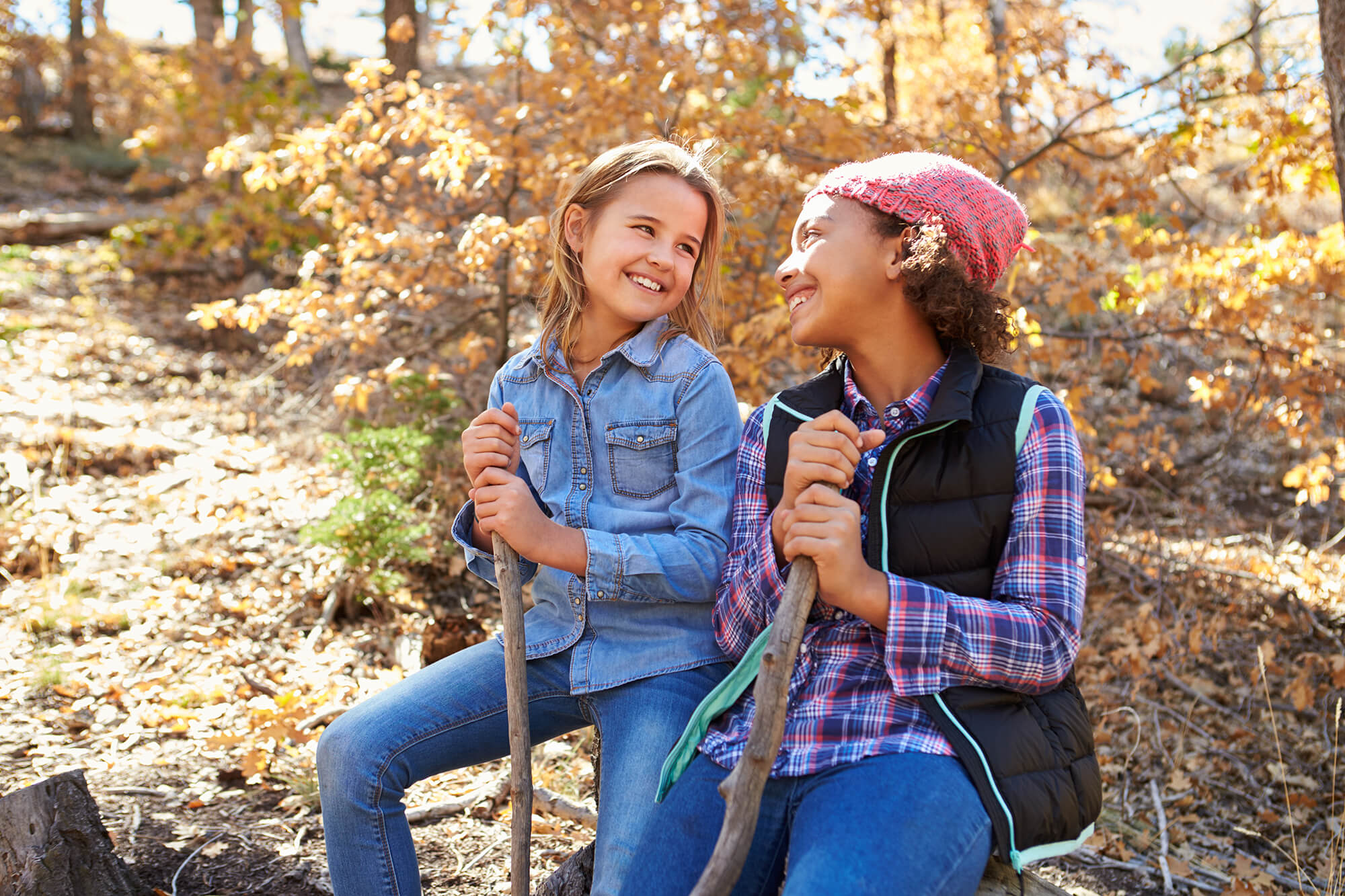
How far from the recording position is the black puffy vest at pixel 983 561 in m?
1.60

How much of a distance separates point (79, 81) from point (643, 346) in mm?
17496

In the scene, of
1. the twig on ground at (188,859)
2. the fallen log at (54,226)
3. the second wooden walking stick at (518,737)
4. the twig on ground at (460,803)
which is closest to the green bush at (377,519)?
the twig on ground at (460,803)

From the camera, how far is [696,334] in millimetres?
2443

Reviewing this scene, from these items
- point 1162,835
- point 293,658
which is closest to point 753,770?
point 1162,835

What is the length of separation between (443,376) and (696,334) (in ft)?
10.2

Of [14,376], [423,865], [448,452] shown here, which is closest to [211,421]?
[14,376]

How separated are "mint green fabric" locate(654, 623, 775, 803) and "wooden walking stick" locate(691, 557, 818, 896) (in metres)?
0.27

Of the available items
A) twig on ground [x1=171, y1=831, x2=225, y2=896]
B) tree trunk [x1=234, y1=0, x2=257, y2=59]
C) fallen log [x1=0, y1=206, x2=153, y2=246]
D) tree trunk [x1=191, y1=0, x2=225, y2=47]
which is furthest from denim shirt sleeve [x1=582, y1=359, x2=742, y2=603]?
fallen log [x1=0, y1=206, x2=153, y2=246]

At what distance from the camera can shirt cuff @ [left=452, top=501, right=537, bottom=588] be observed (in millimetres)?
2211

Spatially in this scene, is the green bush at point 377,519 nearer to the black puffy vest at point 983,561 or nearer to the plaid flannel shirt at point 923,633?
the plaid flannel shirt at point 923,633

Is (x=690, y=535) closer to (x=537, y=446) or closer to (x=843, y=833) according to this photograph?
(x=537, y=446)

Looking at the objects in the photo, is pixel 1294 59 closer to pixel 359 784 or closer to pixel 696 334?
pixel 696 334

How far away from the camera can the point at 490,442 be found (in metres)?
2.08

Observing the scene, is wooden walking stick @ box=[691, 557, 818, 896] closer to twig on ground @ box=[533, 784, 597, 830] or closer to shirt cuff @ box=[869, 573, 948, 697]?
shirt cuff @ box=[869, 573, 948, 697]
